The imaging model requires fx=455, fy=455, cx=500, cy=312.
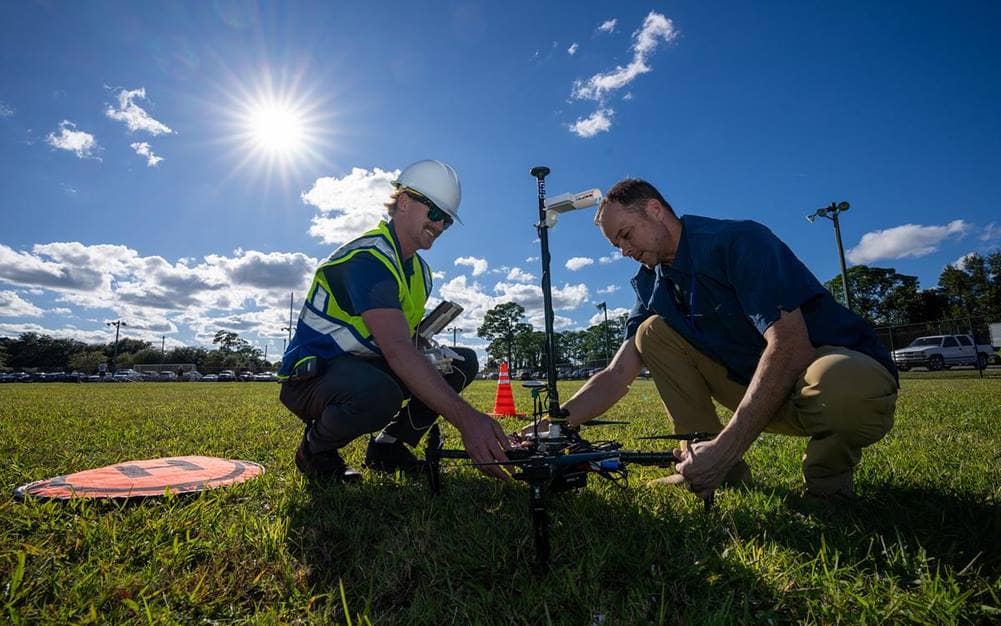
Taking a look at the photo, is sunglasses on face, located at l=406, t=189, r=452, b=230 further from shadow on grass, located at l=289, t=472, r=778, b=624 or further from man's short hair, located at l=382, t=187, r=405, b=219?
shadow on grass, located at l=289, t=472, r=778, b=624

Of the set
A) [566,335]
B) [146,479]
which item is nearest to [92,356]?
[566,335]

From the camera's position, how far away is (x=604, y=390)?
3014 mm

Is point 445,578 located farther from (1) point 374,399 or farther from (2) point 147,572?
(1) point 374,399

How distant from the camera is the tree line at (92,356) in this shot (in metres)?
87.1

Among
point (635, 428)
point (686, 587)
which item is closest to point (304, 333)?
point (686, 587)

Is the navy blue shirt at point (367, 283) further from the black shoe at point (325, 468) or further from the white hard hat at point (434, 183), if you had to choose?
the black shoe at point (325, 468)

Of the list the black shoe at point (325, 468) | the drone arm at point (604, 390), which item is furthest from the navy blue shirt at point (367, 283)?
the drone arm at point (604, 390)

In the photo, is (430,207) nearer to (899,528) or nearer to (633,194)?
(633,194)

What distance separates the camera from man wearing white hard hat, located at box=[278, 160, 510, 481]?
7.87ft

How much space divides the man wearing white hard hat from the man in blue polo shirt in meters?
1.14

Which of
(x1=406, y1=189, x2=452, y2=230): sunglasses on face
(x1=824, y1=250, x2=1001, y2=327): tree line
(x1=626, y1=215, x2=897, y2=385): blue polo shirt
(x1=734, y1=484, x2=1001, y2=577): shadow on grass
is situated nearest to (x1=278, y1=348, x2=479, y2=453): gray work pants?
(x1=406, y1=189, x2=452, y2=230): sunglasses on face

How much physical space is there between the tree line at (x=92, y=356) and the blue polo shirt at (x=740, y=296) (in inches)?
4149

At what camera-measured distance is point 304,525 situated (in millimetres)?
2080

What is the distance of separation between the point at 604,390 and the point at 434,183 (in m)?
1.82
